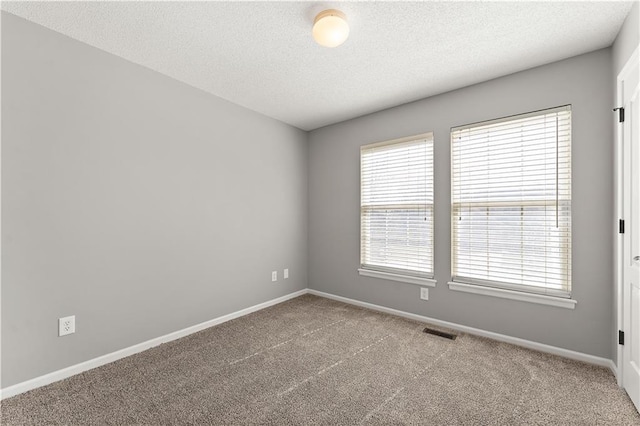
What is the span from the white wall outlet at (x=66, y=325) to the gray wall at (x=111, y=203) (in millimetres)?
36

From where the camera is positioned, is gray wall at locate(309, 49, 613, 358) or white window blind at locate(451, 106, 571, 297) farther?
white window blind at locate(451, 106, 571, 297)

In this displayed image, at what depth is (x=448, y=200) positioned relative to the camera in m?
3.15

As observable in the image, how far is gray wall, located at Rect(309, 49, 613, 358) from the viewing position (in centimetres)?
234

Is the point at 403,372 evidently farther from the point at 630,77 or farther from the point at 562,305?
the point at 630,77

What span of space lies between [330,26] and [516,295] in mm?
2788

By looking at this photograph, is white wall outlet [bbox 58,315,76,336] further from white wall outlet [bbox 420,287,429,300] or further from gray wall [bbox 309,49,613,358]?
white wall outlet [bbox 420,287,429,300]

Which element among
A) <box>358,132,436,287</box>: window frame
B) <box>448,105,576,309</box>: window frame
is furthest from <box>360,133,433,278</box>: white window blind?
<box>448,105,576,309</box>: window frame

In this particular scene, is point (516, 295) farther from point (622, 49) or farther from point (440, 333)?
point (622, 49)

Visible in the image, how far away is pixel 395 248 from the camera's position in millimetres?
3623

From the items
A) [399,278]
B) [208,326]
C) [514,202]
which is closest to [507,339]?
[399,278]

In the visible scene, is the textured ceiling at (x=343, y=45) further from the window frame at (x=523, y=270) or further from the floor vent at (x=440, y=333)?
the floor vent at (x=440, y=333)

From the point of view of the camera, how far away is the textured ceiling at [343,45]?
1908 millimetres

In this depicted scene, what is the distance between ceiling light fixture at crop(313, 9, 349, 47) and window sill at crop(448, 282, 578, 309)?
102 inches

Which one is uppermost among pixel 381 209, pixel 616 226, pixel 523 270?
pixel 381 209
